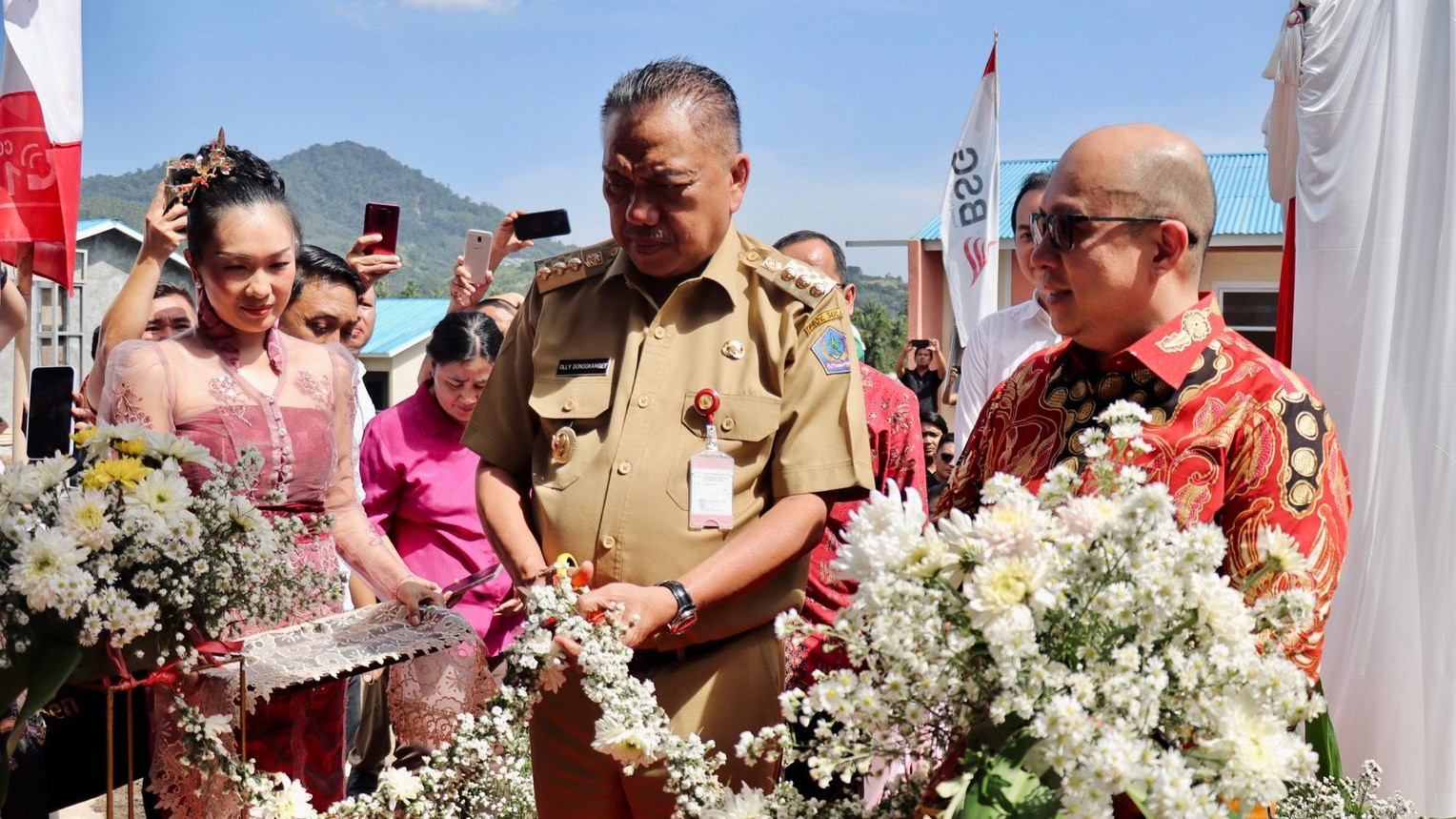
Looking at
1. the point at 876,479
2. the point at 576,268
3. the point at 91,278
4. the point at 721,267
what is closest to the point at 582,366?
the point at 576,268

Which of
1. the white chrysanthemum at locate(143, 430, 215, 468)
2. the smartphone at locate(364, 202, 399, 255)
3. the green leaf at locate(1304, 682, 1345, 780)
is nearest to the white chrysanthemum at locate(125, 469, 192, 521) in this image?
the white chrysanthemum at locate(143, 430, 215, 468)

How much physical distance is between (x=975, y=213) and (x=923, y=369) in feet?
10.9

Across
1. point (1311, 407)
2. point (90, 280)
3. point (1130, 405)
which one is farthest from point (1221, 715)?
point (90, 280)

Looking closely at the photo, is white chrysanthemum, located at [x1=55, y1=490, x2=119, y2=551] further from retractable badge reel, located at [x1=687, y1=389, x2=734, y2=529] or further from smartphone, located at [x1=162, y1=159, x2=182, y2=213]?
smartphone, located at [x1=162, y1=159, x2=182, y2=213]

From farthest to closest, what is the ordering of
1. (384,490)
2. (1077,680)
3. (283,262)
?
(384,490) < (283,262) < (1077,680)

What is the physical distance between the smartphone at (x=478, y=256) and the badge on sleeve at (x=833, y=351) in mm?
3147

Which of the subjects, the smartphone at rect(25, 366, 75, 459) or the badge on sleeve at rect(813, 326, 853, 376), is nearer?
the badge on sleeve at rect(813, 326, 853, 376)

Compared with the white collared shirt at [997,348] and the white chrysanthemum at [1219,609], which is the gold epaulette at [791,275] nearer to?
the white chrysanthemum at [1219,609]

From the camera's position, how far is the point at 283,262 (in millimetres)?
3016

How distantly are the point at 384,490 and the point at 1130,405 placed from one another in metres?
3.40

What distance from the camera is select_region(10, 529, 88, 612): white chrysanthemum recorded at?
6.23 feet

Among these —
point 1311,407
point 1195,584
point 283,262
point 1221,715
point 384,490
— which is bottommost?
point 384,490

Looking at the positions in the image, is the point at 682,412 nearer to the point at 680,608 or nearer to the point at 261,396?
the point at 680,608

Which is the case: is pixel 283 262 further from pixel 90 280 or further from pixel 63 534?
pixel 90 280
